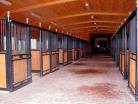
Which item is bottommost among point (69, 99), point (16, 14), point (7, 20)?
point (69, 99)

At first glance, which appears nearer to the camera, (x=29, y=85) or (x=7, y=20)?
(x=7, y=20)

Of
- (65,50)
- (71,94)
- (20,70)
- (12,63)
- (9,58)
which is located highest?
(65,50)

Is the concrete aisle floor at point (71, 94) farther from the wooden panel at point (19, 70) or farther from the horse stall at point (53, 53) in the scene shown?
the horse stall at point (53, 53)

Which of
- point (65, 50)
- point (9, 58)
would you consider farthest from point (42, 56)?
point (65, 50)

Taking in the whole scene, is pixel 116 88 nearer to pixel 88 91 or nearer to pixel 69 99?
pixel 88 91

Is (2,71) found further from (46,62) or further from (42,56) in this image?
(46,62)

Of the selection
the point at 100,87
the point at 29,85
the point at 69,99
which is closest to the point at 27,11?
the point at 29,85

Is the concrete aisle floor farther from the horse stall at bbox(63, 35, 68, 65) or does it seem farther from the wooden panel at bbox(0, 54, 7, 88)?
the horse stall at bbox(63, 35, 68, 65)

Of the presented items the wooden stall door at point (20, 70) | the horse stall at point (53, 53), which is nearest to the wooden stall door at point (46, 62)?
the horse stall at point (53, 53)

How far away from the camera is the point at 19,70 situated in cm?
540

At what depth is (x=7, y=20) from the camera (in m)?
4.81

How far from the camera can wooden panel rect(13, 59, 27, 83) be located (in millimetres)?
5168

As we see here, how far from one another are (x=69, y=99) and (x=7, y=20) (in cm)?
226

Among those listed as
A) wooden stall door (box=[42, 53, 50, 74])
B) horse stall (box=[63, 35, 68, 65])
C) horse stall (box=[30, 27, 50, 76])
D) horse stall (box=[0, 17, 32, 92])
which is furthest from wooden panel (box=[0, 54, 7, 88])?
horse stall (box=[63, 35, 68, 65])
